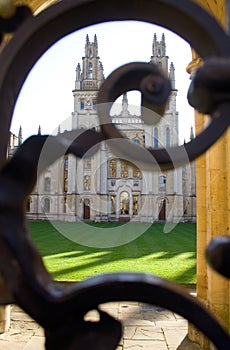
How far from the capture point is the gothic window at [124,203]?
35500 millimetres

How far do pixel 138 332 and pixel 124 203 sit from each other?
32.0 m

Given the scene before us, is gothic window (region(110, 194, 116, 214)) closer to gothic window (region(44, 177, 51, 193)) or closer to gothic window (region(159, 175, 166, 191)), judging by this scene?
gothic window (region(159, 175, 166, 191))

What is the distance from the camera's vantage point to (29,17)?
0.73 metres

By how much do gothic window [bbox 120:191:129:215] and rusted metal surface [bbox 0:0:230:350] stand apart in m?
34.7

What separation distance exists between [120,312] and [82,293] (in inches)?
188

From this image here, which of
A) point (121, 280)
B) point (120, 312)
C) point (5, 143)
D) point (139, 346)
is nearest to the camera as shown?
point (121, 280)

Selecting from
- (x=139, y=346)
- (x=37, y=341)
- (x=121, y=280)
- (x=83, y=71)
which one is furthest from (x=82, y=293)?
(x=83, y=71)

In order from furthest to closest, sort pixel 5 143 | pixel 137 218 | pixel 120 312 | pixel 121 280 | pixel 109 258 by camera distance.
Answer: pixel 137 218
pixel 109 258
pixel 120 312
pixel 5 143
pixel 121 280

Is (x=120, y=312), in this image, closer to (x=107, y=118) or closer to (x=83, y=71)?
(x=107, y=118)

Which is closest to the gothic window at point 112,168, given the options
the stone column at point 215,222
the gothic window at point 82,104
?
the gothic window at point 82,104

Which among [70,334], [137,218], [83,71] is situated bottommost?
[137,218]

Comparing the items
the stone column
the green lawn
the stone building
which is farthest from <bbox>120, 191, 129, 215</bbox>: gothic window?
the stone column

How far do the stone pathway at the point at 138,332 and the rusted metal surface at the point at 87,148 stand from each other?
2955mm

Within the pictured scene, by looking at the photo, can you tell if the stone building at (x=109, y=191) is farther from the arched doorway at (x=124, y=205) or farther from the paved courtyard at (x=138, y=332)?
the paved courtyard at (x=138, y=332)
